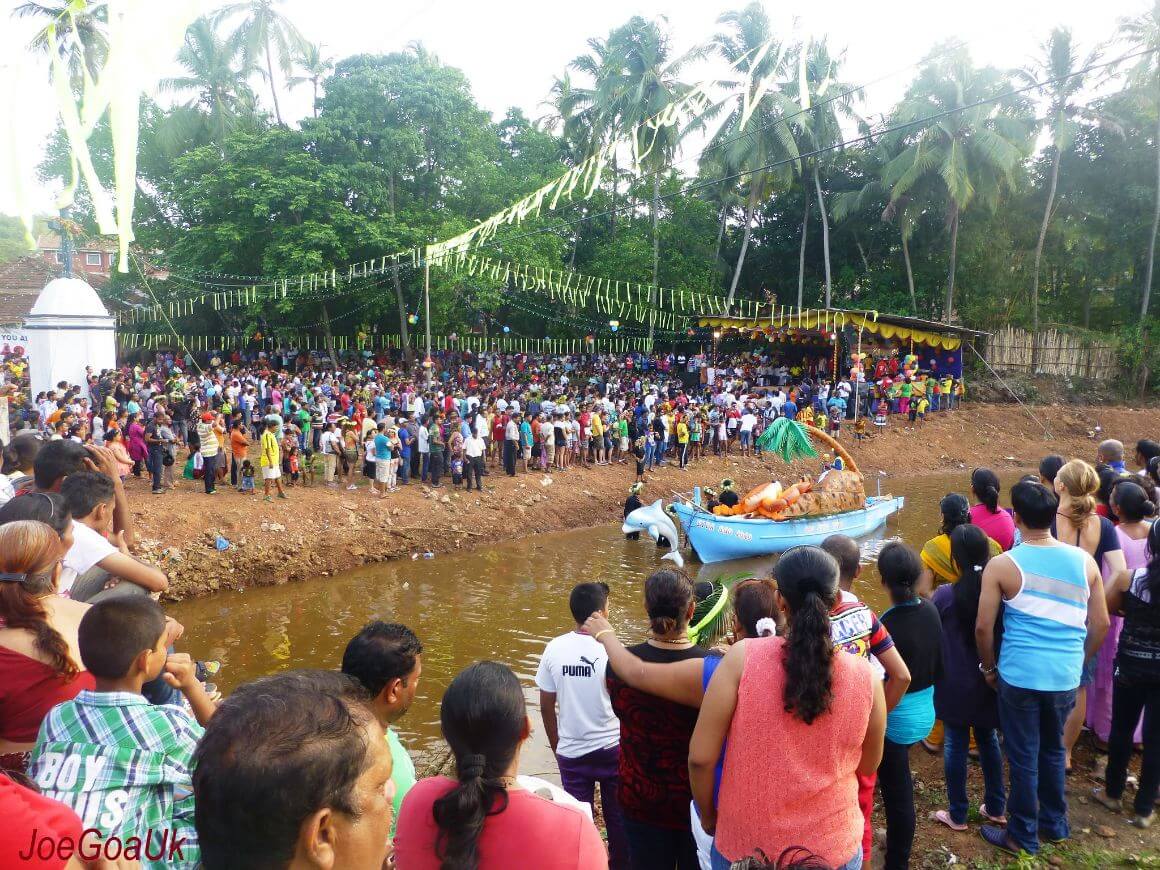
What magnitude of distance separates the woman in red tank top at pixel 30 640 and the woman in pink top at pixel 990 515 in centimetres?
522

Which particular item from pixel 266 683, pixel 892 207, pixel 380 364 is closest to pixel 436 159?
pixel 380 364

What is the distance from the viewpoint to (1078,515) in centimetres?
454

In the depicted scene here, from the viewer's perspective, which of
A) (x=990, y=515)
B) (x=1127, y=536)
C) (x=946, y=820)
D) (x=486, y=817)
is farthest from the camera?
(x=990, y=515)

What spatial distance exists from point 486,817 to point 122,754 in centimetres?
105

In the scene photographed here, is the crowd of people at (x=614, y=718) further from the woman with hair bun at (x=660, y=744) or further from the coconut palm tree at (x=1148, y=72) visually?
the coconut palm tree at (x=1148, y=72)

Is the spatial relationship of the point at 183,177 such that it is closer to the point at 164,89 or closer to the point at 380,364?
the point at 164,89

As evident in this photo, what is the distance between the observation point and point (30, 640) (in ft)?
8.52

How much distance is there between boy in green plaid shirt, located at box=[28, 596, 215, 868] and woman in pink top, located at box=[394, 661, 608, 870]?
67 cm

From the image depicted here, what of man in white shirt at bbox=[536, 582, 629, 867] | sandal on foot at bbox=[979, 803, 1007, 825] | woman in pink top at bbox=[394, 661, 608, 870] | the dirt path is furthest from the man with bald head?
woman in pink top at bbox=[394, 661, 608, 870]

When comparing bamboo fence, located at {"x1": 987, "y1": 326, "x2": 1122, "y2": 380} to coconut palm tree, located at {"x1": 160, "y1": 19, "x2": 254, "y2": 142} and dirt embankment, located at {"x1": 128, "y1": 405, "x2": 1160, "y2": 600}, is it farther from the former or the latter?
coconut palm tree, located at {"x1": 160, "y1": 19, "x2": 254, "y2": 142}

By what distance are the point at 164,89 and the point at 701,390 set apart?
23570 mm

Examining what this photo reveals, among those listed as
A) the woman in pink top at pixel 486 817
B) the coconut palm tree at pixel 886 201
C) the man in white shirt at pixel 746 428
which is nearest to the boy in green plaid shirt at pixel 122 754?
the woman in pink top at pixel 486 817

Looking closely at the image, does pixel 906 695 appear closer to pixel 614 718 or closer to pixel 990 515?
pixel 614 718

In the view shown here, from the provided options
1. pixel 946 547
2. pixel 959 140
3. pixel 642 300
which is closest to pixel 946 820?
pixel 946 547
